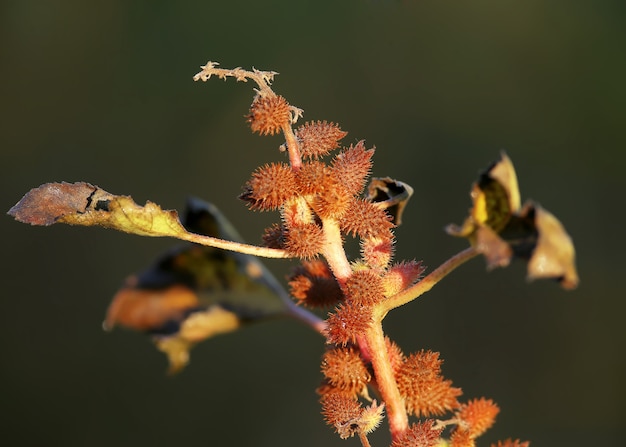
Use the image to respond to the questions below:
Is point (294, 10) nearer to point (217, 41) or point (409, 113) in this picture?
point (217, 41)

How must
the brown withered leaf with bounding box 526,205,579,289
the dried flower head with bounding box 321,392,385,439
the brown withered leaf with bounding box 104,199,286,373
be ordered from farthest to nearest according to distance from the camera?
the brown withered leaf with bounding box 104,199,286,373 → the dried flower head with bounding box 321,392,385,439 → the brown withered leaf with bounding box 526,205,579,289

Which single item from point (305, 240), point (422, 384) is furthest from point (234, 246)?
point (422, 384)

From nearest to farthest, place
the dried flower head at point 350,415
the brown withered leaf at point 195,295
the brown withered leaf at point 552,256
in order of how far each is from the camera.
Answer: the brown withered leaf at point 552,256, the dried flower head at point 350,415, the brown withered leaf at point 195,295

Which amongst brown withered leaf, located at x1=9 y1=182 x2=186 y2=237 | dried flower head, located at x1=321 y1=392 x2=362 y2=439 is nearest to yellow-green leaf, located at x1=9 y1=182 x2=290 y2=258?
brown withered leaf, located at x1=9 y1=182 x2=186 y2=237

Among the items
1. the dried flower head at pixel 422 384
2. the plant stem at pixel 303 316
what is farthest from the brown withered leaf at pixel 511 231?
the plant stem at pixel 303 316

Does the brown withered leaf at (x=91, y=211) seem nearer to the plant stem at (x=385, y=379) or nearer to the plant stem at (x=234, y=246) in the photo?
the plant stem at (x=234, y=246)

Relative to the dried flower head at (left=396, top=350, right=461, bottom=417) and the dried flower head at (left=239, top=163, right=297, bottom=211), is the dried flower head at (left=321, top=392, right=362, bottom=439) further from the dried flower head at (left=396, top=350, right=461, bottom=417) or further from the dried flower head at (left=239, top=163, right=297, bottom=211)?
the dried flower head at (left=239, top=163, right=297, bottom=211)

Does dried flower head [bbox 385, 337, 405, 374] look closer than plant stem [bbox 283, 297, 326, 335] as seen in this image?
Yes
